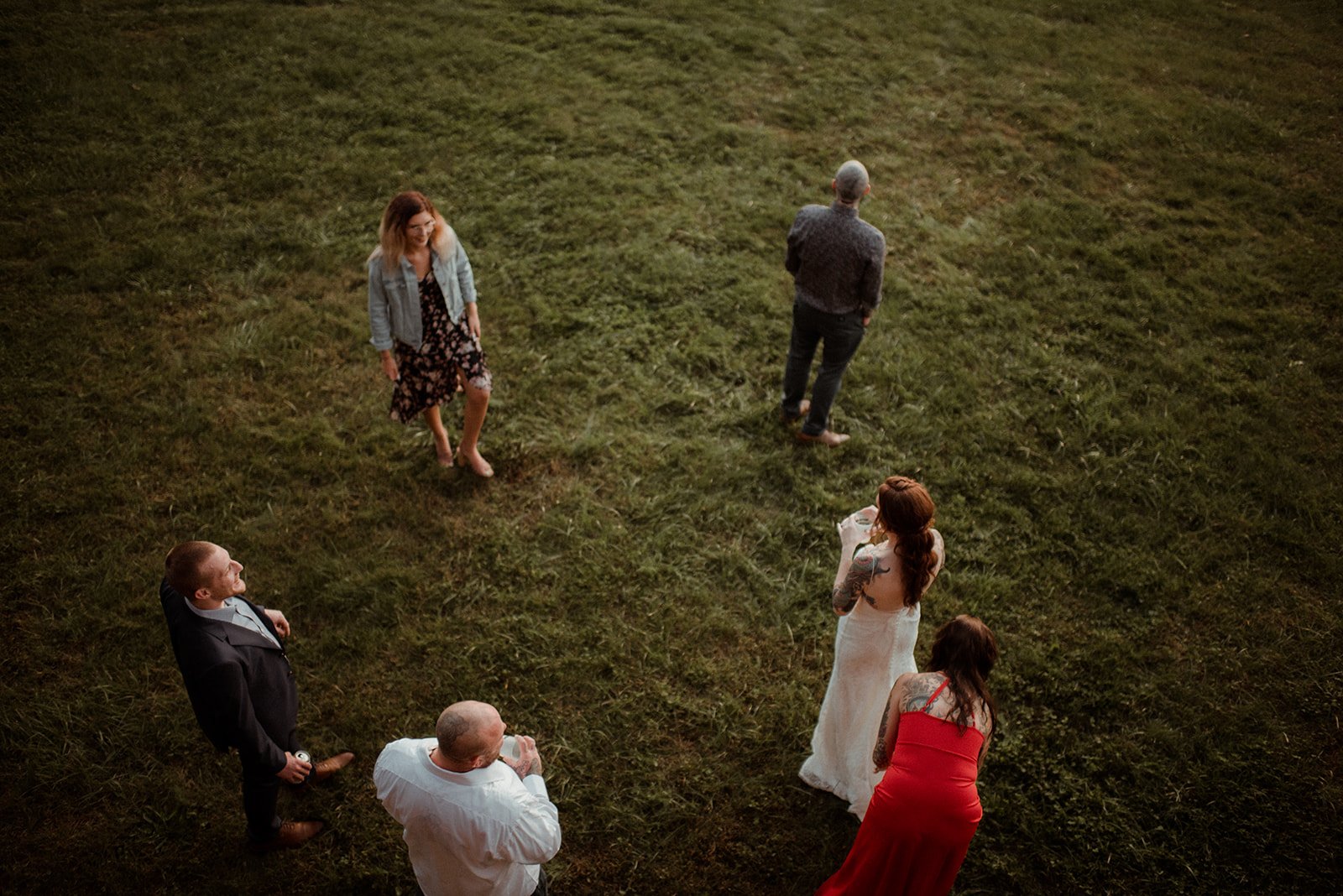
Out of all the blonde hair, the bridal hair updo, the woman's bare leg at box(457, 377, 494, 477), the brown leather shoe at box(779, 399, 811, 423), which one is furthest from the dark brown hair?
the blonde hair

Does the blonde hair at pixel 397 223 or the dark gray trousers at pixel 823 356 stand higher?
the blonde hair at pixel 397 223

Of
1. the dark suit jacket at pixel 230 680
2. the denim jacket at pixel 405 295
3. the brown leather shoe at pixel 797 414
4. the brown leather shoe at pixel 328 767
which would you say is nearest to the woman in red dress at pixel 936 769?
the dark suit jacket at pixel 230 680

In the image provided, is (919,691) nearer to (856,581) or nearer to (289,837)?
(856,581)

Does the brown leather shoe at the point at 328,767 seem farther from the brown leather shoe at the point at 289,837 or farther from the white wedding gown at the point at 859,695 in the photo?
the white wedding gown at the point at 859,695

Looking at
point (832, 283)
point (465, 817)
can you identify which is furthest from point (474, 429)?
point (465, 817)

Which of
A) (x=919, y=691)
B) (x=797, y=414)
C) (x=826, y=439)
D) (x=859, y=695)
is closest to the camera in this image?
(x=919, y=691)

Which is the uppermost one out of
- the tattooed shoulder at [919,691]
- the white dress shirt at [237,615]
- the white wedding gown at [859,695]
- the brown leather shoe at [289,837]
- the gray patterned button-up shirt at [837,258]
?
the gray patterned button-up shirt at [837,258]

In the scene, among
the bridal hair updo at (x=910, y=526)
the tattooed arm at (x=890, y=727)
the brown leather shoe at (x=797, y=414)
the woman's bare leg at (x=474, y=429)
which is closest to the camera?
the tattooed arm at (x=890, y=727)

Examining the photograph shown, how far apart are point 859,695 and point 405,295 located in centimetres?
392

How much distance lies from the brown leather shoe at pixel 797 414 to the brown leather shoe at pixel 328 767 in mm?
4128

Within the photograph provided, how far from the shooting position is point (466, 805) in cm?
324

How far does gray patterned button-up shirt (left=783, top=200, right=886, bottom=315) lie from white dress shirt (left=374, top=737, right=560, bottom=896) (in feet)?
13.2

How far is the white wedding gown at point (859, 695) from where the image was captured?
13.9ft

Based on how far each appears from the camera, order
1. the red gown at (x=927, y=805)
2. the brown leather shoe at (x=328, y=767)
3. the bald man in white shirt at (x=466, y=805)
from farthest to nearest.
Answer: the brown leather shoe at (x=328, y=767), the red gown at (x=927, y=805), the bald man in white shirt at (x=466, y=805)
